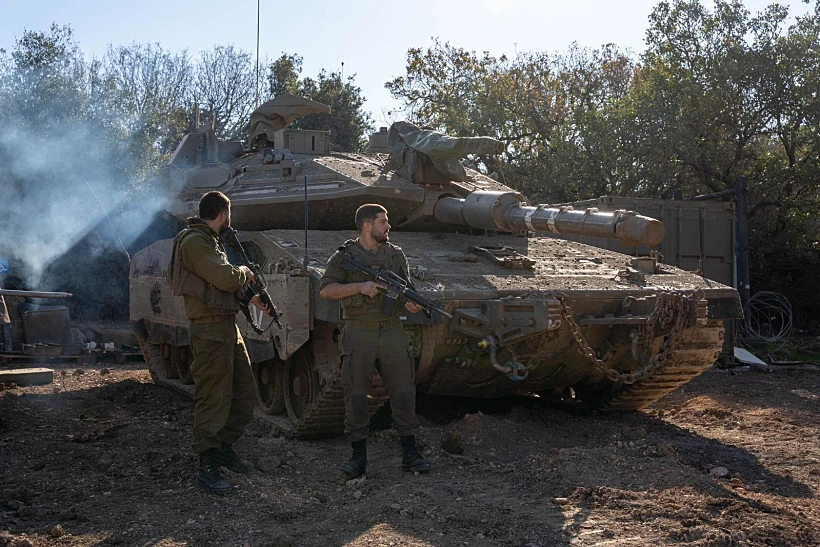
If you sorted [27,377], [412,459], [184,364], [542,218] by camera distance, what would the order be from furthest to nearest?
[27,377] → [184,364] → [542,218] → [412,459]

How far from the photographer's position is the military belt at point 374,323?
5.83 meters

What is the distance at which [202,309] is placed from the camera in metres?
5.59

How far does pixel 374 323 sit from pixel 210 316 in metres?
0.96

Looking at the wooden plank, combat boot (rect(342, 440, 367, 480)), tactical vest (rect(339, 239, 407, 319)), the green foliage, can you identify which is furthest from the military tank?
the green foliage

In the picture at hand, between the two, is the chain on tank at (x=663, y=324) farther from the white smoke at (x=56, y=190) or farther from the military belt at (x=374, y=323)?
the white smoke at (x=56, y=190)

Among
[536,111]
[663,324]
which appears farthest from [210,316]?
[536,111]

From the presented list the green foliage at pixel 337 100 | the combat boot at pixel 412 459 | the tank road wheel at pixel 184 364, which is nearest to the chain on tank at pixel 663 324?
the combat boot at pixel 412 459

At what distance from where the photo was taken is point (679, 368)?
7.76 meters

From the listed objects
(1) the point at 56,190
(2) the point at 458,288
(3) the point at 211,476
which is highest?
(1) the point at 56,190

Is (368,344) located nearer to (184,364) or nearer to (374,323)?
(374,323)

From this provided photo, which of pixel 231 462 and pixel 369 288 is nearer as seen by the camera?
pixel 369 288

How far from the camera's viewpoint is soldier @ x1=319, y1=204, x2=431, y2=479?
5824mm

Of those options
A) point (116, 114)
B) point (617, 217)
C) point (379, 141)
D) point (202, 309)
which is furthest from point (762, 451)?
point (116, 114)

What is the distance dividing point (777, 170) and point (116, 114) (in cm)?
1207
